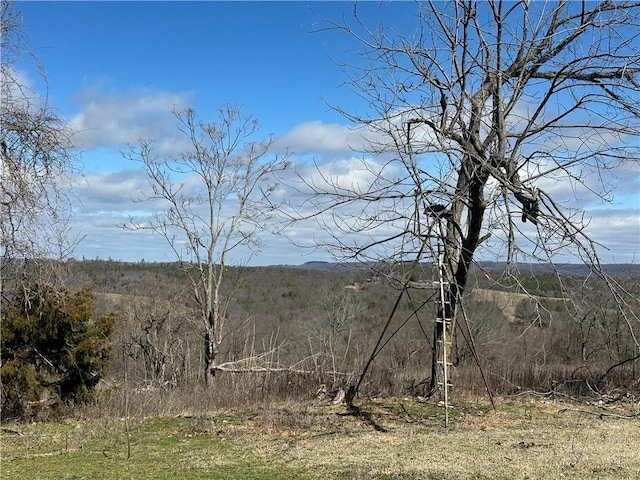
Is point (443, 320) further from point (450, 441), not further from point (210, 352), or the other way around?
point (210, 352)

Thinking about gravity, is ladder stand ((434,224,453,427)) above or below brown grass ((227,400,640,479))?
above

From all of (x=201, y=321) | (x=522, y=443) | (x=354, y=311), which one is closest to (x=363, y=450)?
(x=522, y=443)

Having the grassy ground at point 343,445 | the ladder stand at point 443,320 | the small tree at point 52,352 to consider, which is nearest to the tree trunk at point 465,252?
the ladder stand at point 443,320

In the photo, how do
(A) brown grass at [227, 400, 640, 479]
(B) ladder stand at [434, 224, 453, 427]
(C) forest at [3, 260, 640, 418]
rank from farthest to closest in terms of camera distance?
(C) forest at [3, 260, 640, 418]
(B) ladder stand at [434, 224, 453, 427]
(A) brown grass at [227, 400, 640, 479]

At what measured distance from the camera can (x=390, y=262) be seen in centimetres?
771

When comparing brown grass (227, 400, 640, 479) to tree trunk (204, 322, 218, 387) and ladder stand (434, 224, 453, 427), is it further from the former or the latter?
tree trunk (204, 322, 218, 387)

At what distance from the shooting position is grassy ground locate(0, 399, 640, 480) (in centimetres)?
561

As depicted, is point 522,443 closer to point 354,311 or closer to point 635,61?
point 635,61

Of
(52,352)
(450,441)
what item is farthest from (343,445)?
(52,352)

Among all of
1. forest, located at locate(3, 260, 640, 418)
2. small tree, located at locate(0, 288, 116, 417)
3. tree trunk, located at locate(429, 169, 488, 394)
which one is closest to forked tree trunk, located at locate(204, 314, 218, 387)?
forest, located at locate(3, 260, 640, 418)

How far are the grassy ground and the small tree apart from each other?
2.01 metres

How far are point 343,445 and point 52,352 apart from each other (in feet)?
23.6

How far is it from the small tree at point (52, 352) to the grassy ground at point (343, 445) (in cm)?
201

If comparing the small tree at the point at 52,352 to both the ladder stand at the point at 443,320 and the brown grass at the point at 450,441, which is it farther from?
the ladder stand at the point at 443,320
